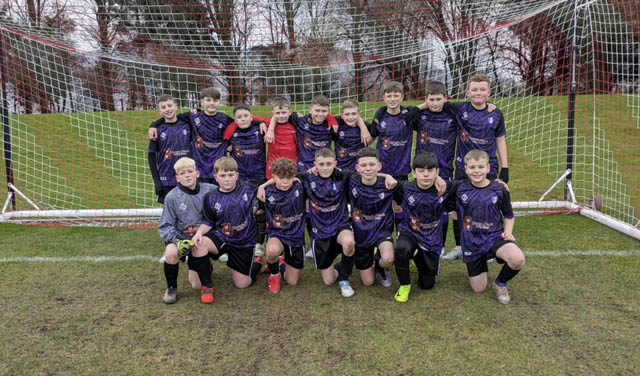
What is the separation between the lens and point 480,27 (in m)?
5.33

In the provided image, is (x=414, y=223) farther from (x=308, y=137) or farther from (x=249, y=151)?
(x=249, y=151)

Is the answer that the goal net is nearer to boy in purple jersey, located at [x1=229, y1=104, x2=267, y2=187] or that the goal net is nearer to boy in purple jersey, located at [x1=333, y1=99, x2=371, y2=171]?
boy in purple jersey, located at [x1=229, y1=104, x2=267, y2=187]

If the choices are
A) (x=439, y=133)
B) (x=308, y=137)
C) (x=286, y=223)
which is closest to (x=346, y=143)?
(x=308, y=137)

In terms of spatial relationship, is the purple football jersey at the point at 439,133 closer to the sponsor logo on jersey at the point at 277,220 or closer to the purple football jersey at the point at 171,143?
the sponsor logo on jersey at the point at 277,220

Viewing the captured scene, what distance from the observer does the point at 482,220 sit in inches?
121

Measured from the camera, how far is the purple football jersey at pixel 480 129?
366cm

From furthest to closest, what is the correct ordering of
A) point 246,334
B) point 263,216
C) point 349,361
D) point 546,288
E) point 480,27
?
point 480,27, point 263,216, point 546,288, point 246,334, point 349,361

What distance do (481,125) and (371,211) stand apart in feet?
4.21

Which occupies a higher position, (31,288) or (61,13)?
(61,13)

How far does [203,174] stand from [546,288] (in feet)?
10.2

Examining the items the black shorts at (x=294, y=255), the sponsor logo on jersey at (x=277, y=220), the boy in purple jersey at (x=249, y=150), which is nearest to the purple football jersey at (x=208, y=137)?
the boy in purple jersey at (x=249, y=150)

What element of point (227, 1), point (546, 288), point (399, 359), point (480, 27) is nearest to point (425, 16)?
point (480, 27)

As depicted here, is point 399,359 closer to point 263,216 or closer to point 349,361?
point 349,361

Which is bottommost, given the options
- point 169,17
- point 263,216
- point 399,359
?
point 399,359
